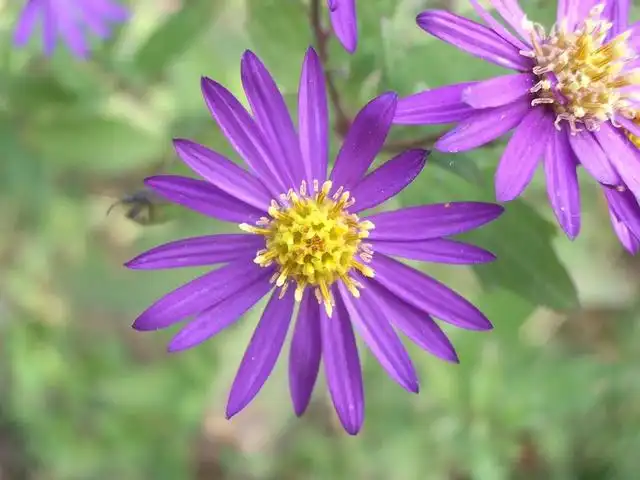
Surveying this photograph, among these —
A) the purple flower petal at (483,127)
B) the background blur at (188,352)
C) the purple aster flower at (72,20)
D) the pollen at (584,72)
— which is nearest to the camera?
the purple flower petal at (483,127)

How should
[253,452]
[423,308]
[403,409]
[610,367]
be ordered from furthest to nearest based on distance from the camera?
[253,452] → [403,409] → [610,367] → [423,308]

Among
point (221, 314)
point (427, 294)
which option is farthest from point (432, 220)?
point (221, 314)

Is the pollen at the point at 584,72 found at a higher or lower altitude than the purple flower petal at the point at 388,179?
higher

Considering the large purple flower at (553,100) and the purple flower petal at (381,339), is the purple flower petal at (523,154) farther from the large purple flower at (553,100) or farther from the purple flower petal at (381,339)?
the purple flower petal at (381,339)

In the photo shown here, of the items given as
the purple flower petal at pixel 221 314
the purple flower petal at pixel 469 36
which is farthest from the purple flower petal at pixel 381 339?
the purple flower petal at pixel 469 36

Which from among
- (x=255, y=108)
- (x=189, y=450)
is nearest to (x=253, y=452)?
(x=189, y=450)

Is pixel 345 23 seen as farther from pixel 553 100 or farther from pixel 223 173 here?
pixel 553 100

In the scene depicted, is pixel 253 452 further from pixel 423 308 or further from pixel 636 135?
pixel 636 135
